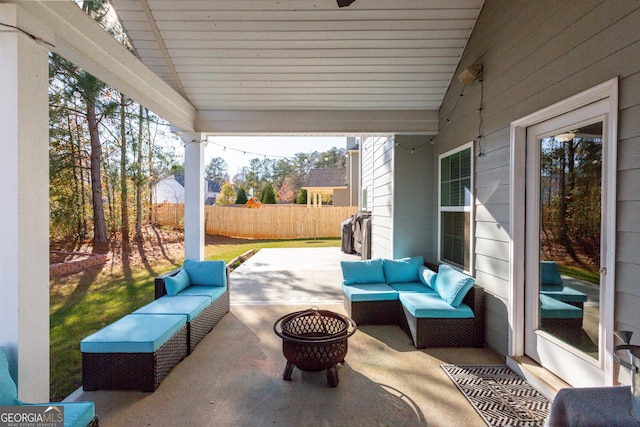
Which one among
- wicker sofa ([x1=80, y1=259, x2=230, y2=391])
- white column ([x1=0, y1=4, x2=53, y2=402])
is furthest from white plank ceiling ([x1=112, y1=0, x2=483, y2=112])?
wicker sofa ([x1=80, y1=259, x2=230, y2=391])

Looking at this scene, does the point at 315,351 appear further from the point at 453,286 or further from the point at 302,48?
the point at 302,48

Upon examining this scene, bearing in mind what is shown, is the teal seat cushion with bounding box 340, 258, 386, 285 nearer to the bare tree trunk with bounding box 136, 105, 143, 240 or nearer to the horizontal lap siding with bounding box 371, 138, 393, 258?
the horizontal lap siding with bounding box 371, 138, 393, 258

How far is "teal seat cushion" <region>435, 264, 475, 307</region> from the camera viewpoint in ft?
10.9

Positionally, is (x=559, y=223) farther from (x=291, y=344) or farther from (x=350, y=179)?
(x=350, y=179)

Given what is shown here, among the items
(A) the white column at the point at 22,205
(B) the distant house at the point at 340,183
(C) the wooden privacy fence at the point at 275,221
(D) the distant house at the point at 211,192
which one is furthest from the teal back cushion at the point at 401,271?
(D) the distant house at the point at 211,192

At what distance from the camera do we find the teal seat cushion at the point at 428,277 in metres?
3.95

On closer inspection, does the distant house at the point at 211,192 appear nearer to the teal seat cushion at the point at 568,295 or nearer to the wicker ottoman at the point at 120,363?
→ the wicker ottoman at the point at 120,363

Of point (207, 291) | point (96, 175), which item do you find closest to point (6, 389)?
point (207, 291)

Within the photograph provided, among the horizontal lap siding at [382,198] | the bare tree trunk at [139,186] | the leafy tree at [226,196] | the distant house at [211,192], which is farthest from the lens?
the distant house at [211,192]

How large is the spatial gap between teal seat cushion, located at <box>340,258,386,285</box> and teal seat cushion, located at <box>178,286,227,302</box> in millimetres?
1662

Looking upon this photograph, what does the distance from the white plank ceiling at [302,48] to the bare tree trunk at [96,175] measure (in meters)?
4.79

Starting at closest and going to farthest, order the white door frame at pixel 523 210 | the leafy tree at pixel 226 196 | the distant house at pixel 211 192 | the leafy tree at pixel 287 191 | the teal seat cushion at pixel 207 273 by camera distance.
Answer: the white door frame at pixel 523 210 < the teal seat cushion at pixel 207 273 < the leafy tree at pixel 226 196 < the distant house at pixel 211 192 < the leafy tree at pixel 287 191

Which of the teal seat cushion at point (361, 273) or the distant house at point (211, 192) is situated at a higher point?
the distant house at point (211, 192)

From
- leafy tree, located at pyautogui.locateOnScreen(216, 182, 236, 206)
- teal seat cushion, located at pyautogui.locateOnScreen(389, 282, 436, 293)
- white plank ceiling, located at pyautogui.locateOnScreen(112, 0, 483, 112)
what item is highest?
white plank ceiling, located at pyautogui.locateOnScreen(112, 0, 483, 112)
